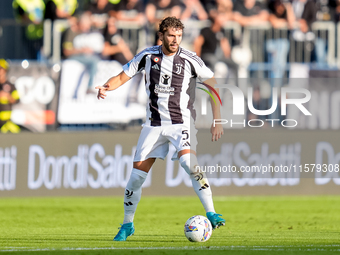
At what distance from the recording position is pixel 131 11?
50.5 feet

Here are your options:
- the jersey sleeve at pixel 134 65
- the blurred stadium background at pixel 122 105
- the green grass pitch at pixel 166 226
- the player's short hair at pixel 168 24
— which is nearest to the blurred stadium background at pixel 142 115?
the blurred stadium background at pixel 122 105

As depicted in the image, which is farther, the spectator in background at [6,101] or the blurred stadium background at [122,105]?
the spectator in background at [6,101]

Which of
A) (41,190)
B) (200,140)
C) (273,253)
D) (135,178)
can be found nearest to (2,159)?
(41,190)

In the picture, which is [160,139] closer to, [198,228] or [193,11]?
[198,228]

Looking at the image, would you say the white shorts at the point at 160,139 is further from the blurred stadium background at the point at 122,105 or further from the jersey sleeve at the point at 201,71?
the blurred stadium background at the point at 122,105

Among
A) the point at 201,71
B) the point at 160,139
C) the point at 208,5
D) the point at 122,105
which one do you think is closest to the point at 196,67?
the point at 201,71

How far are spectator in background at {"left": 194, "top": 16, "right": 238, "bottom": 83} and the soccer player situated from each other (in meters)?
6.51

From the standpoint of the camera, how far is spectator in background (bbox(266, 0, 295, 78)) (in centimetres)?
1446

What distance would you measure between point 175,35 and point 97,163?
6.43 metres

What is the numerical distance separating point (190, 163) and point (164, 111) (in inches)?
26.3

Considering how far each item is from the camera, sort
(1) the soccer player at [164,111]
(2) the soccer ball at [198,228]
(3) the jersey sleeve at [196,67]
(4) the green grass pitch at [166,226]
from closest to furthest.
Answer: (4) the green grass pitch at [166,226]
(2) the soccer ball at [198,228]
(1) the soccer player at [164,111]
(3) the jersey sleeve at [196,67]

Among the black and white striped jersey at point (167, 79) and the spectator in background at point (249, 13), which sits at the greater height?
the spectator in background at point (249, 13)

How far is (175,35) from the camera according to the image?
7.46 meters

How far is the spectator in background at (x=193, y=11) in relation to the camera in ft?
50.4
